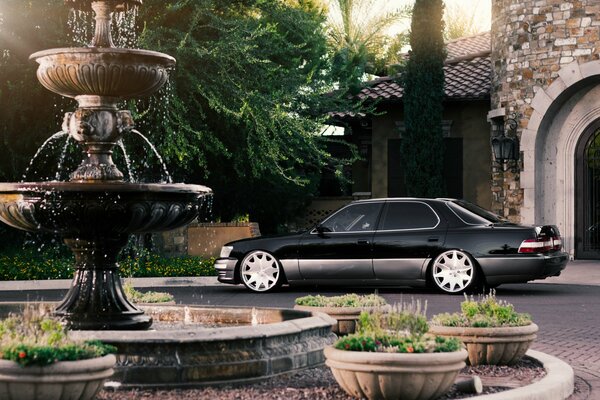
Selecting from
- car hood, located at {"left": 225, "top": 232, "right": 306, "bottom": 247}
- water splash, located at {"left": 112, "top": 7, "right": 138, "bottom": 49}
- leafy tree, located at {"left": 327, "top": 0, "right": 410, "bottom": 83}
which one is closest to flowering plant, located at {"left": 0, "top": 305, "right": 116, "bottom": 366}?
car hood, located at {"left": 225, "top": 232, "right": 306, "bottom": 247}

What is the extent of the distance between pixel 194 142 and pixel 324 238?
5119mm

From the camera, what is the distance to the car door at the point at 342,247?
17766 mm

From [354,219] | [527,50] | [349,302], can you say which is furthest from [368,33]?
[349,302]

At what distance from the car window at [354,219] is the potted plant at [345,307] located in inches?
264

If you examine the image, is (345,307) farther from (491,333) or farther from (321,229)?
(321,229)

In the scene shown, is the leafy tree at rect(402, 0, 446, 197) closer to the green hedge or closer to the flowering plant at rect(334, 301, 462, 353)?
the green hedge

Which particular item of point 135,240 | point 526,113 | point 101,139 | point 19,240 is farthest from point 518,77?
point 101,139

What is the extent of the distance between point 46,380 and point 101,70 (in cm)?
379

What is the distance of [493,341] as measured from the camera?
30.3 feet

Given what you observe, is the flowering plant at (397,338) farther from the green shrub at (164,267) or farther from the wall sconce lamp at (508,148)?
the wall sconce lamp at (508,148)

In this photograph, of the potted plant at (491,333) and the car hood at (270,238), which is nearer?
the potted plant at (491,333)

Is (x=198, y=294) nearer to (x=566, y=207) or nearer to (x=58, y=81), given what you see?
(x=58, y=81)

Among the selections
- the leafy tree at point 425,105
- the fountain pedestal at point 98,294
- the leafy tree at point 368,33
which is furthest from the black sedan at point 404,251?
the leafy tree at point 368,33

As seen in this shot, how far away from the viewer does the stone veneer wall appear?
80.8 ft
